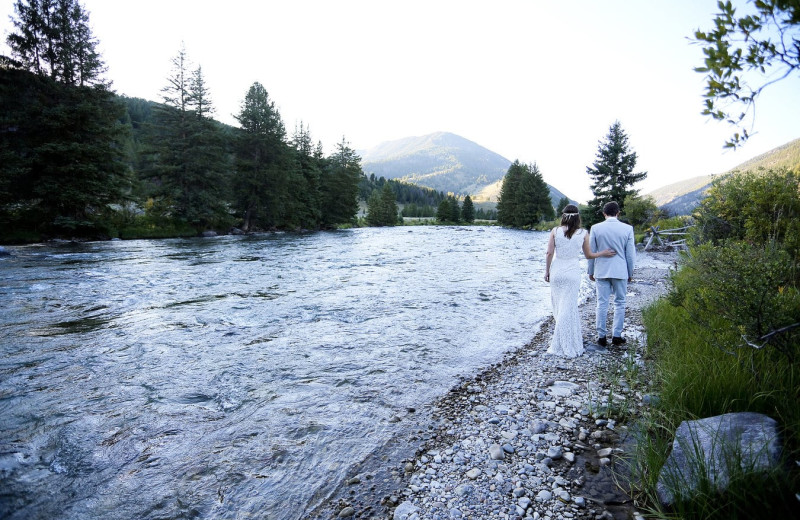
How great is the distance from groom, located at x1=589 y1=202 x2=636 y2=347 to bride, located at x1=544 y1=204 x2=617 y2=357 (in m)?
0.20

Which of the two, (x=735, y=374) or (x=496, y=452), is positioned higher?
(x=735, y=374)

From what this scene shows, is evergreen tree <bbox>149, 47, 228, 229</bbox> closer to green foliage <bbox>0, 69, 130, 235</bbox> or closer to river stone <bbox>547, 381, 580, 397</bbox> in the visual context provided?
green foliage <bbox>0, 69, 130, 235</bbox>

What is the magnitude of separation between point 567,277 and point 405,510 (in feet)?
16.3

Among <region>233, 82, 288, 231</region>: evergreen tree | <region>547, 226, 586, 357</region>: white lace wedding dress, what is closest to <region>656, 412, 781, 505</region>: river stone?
<region>547, 226, 586, 357</region>: white lace wedding dress

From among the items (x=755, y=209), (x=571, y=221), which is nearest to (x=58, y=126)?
(x=571, y=221)

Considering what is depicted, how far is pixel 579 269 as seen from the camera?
257 inches

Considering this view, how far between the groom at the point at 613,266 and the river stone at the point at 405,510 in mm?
5488

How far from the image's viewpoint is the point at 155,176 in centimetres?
3300

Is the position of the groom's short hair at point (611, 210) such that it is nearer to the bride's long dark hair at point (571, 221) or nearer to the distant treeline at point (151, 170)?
the bride's long dark hair at point (571, 221)

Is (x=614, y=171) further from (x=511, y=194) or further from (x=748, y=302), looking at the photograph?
(x=748, y=302)

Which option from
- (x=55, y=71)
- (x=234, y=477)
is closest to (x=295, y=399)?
(x=234, y=477)

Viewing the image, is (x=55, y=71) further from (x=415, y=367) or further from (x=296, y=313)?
(x=415, y=367)

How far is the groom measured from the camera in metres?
6.84

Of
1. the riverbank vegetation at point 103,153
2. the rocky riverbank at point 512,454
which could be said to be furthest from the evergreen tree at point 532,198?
the rocky riverbank at point 512,454
